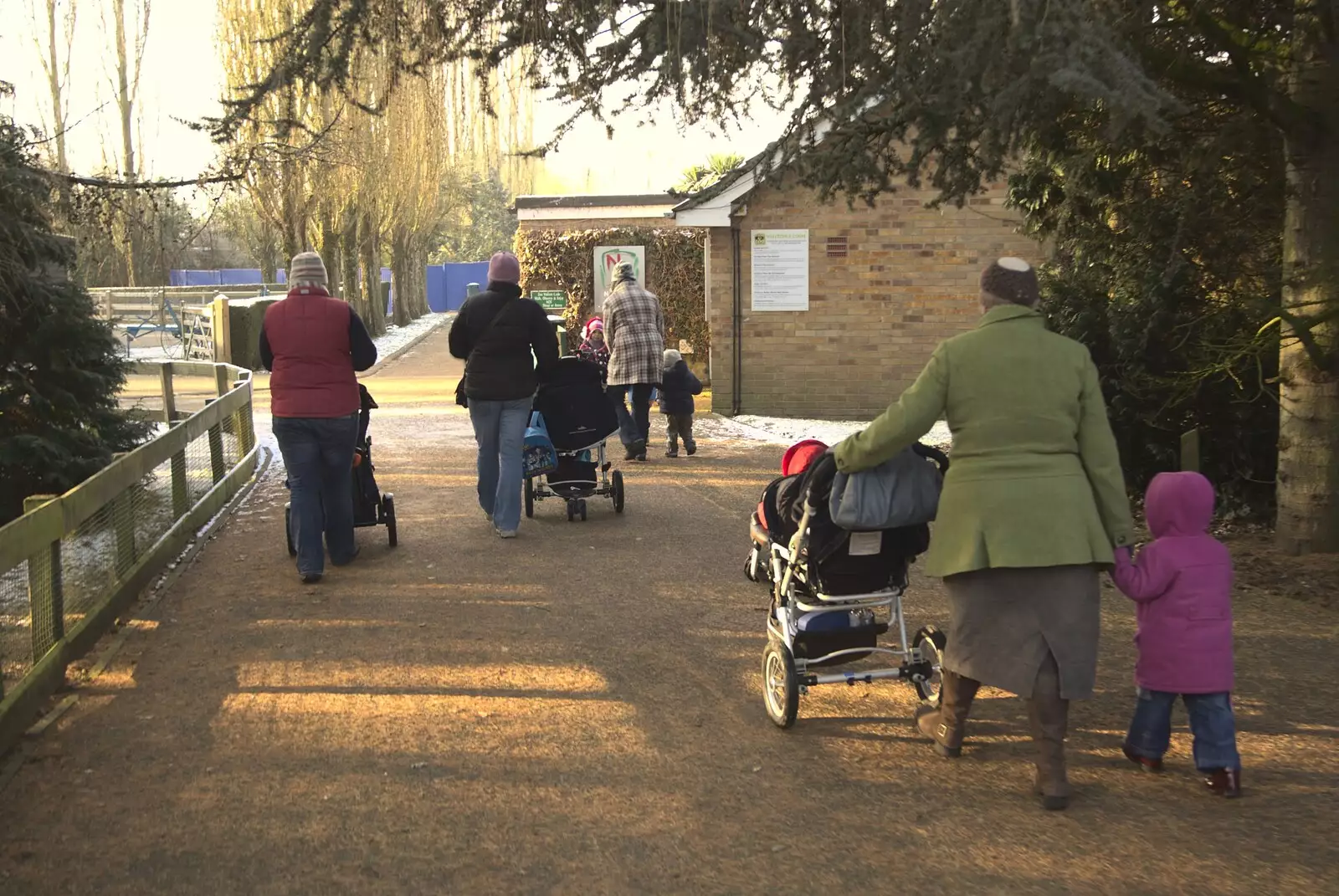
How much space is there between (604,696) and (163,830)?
6.53 ft

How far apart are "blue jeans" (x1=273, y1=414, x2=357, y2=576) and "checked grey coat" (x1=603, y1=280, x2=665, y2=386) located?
192 inches

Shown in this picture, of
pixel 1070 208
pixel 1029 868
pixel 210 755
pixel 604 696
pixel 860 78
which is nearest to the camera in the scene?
pixel 1029 868

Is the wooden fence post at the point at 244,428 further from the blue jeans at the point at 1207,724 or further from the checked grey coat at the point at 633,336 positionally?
the blue jeans at the point at 1207,724

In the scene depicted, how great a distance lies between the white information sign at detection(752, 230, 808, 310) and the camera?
18141 mm

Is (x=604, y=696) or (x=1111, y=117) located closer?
(x=1111, y=117)

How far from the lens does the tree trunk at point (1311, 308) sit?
315 inches

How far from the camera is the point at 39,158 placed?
7.54m

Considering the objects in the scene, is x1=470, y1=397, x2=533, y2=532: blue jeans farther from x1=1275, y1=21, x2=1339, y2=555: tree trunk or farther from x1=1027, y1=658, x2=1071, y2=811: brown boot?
x1=1027, y1=658, x2=1071, y2=811: brown boot

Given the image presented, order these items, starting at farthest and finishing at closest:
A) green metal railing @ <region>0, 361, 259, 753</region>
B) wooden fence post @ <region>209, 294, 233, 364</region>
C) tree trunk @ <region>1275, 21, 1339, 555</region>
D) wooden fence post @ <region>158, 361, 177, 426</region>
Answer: wooden fence post @ <region>209, 294, 233, 364</region> → wooden fence post @ <region>158, 361, 177, 426</region> → tree trunk @ <region>1275, 21, 1339, 555</region> → green metal railing @ <region>0, 361, 259, 753</region>

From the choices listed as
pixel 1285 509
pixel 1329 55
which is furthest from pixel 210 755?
pixel 1329 55

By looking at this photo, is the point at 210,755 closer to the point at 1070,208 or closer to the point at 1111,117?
the point at 1111,117

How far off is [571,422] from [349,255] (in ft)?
99.5

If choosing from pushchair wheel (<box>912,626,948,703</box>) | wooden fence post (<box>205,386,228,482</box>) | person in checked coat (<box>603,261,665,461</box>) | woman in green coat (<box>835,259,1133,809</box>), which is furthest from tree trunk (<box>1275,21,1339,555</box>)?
wooden fence post (<box>205,386,228,482</box>)

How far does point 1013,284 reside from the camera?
4605mm
